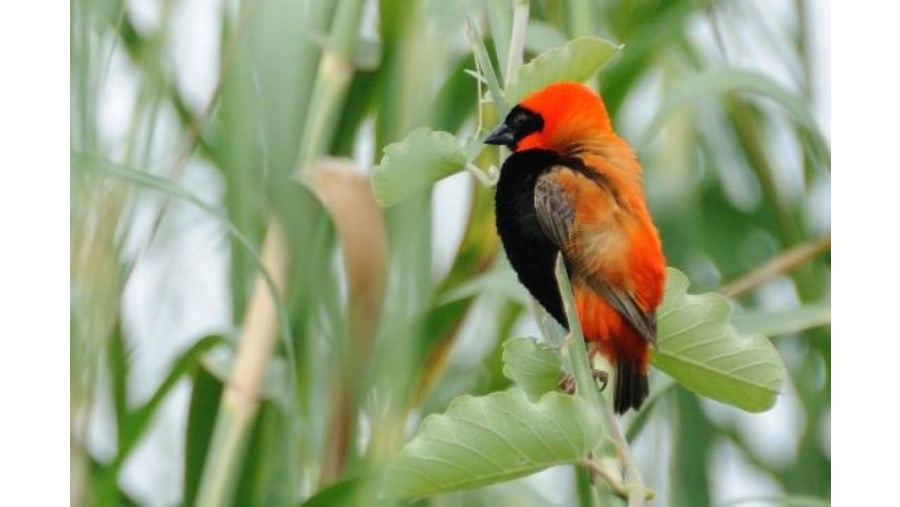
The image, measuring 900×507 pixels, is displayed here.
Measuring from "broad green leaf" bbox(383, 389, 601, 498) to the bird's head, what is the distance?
9.2 inches

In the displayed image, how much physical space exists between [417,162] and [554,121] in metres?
0.12

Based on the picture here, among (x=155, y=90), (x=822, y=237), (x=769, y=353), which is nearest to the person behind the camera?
(x=769, y=353)

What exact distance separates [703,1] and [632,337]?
325mm

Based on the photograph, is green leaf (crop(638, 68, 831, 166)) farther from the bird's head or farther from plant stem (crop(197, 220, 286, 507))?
plant stem (crop(197, 220, 286, 507))

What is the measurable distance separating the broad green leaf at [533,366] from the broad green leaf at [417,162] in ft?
0.40

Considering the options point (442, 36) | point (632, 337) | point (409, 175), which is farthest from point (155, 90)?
point (632, 337)

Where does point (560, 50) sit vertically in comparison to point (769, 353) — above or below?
above

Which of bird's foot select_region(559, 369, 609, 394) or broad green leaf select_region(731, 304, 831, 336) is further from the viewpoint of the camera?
broad green leaf select_region(731, 304, 831, 336)

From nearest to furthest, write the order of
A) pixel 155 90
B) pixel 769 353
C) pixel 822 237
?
1. pixel 769 353
2. pixel 822 237
3. pixel 155 90

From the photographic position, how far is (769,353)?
2.89 feet

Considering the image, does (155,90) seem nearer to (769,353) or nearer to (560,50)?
(560,50)

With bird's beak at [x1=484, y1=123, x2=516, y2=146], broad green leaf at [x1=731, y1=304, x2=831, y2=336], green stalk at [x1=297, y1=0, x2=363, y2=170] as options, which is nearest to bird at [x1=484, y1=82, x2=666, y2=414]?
bird's beak at [x1=484, y1=123, x2=516, y2=146]

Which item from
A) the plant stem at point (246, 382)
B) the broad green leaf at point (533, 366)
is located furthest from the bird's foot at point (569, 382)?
the plant stem at point (246, 382)

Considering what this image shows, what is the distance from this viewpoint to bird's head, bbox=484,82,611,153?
95cm
